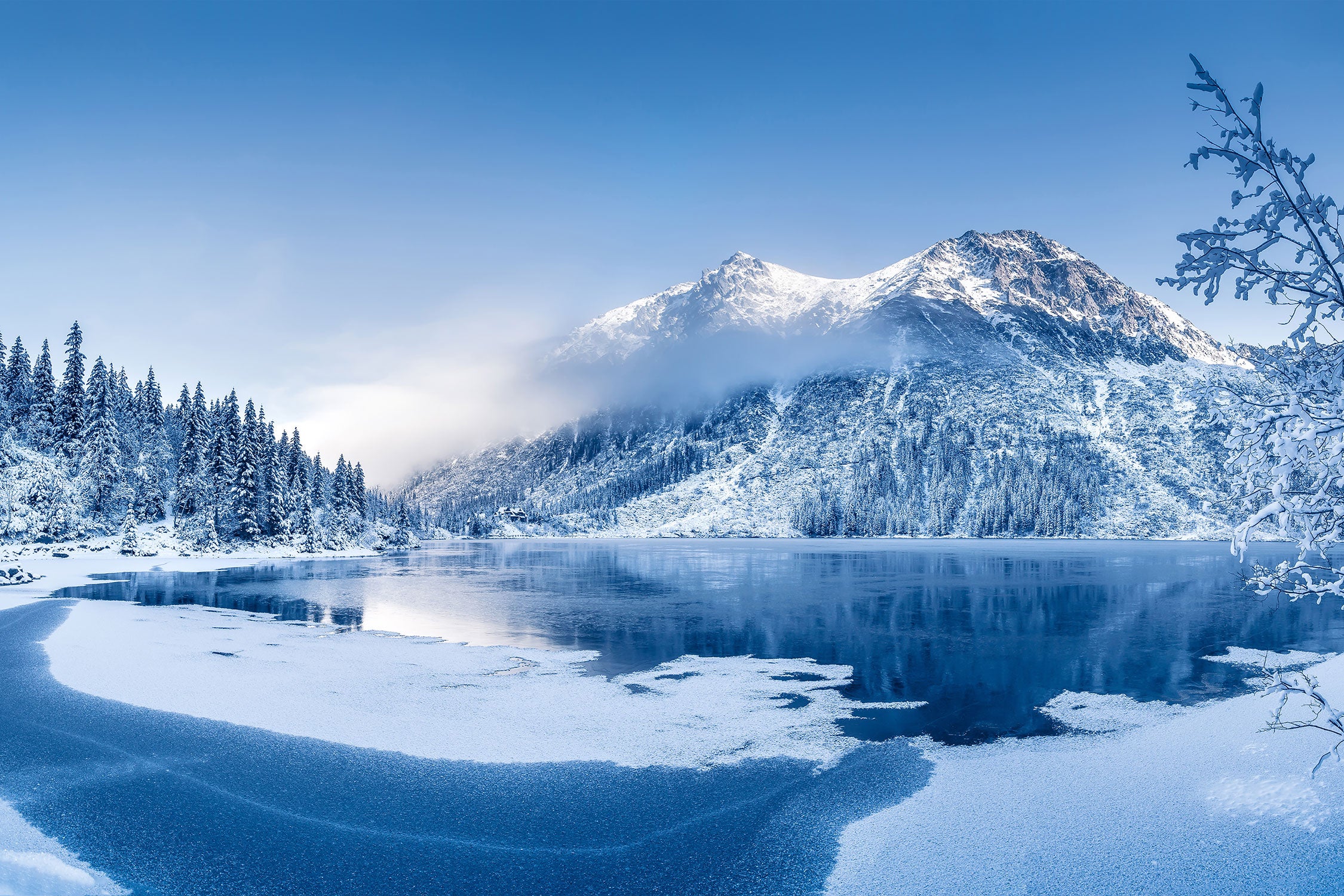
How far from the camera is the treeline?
8475cm

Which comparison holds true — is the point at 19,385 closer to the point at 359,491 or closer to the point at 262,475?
the point at 262,475

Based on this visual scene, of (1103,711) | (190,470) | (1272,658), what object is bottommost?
(1272,658)

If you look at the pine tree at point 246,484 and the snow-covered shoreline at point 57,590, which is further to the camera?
the pine tree at point 246,484

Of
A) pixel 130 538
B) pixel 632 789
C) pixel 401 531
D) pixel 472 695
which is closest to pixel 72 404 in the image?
pixel 130 538

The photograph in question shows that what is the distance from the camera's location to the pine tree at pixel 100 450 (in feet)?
290

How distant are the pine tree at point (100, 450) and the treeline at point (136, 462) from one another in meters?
0.13

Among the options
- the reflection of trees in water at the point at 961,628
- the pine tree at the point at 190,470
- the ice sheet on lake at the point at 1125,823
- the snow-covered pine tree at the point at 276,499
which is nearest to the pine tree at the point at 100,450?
the pine tree at the point at 190,470

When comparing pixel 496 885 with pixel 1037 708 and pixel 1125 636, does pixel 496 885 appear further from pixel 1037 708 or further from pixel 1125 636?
pixel 1125 636

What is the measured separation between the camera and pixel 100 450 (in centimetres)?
8900

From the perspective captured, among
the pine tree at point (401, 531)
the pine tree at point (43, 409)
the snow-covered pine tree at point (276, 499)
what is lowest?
the pine tree at point (401, 531)

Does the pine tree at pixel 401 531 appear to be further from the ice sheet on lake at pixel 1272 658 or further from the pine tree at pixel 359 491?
the ice sheet on lake at pixel 1272 658

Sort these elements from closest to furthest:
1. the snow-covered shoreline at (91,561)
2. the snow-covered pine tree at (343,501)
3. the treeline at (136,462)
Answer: the snow-covered shoreline at (91,561), the treeline at (136,462), the snow-covered pine tree at (343,501)

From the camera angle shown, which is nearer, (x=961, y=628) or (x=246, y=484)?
(x=961, y=628)

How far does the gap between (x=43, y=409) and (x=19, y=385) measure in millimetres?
10653
